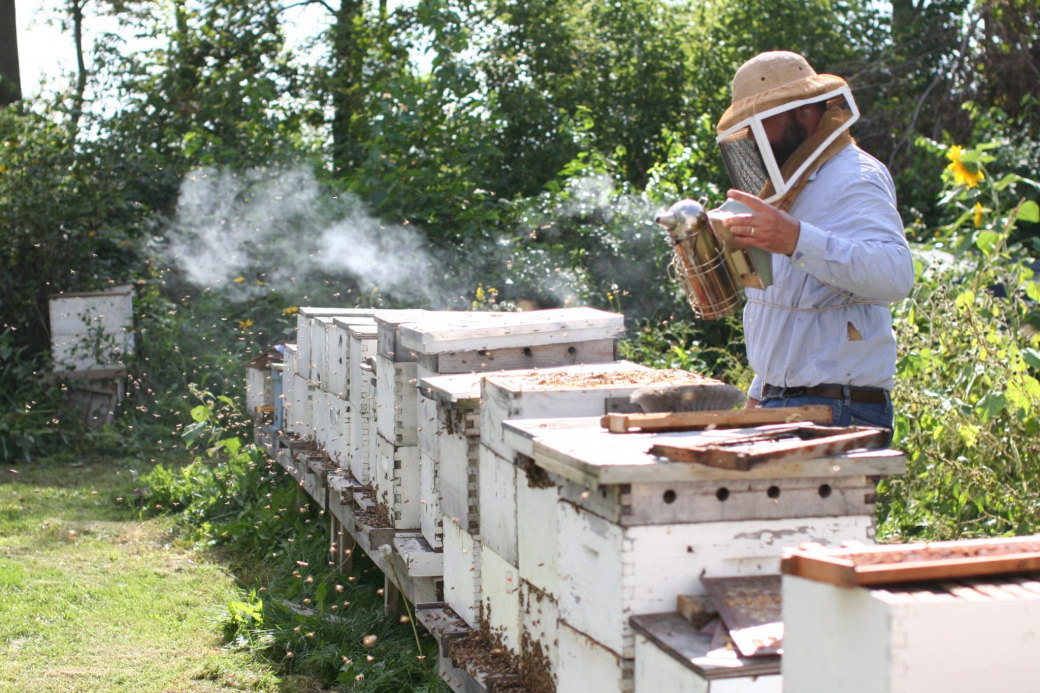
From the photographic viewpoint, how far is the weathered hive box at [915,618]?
A: 129cm

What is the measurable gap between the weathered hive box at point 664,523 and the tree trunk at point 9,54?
A: 10681mm

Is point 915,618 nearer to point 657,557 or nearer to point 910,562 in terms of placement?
point 910,562

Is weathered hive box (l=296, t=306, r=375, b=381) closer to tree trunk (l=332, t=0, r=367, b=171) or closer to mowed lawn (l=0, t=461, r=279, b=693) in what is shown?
mowed lawn (l=0, t=461, r=279, b=693)

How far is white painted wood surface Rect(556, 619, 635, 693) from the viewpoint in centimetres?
181

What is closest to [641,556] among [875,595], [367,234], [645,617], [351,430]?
[645,617]

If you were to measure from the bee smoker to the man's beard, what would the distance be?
0.37 meters

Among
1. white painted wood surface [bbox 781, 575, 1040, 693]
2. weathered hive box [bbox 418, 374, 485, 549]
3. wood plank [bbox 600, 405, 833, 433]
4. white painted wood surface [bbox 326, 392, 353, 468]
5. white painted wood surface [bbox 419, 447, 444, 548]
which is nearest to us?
white painted wood surface [bbox 781, 575, 1040, 693]

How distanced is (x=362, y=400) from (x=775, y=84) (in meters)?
2.15

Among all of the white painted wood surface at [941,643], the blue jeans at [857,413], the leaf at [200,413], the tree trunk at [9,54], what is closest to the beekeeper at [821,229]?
the blue jeans at [857,413]

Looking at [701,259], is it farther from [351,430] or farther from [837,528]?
[351,430]

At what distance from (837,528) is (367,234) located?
6849mm

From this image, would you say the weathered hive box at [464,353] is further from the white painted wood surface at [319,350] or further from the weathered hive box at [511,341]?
the white painted wood surface at [319,350]

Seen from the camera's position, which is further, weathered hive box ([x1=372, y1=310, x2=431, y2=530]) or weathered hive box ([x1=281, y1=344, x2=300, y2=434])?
weathered hive box ([x1=281, y1=344, x2=300, y2=434])

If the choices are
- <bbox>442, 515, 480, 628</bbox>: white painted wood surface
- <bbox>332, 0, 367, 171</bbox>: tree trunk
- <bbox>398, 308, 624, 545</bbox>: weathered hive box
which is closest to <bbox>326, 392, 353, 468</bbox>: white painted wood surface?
<bbox>398, 308, 624, 545</bbox>: weathered hive box
